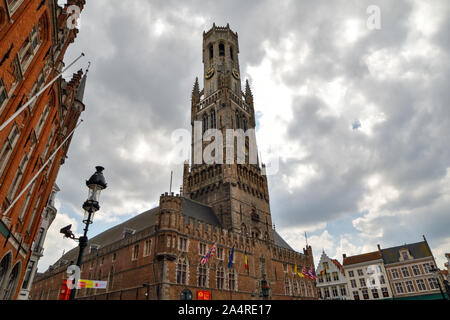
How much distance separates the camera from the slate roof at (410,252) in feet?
180

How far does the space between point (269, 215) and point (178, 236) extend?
75.0ft

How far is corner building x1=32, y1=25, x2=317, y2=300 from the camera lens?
30.6 metres

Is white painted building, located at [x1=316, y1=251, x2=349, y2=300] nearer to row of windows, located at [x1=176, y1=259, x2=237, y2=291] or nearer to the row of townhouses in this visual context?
the row of townhouses

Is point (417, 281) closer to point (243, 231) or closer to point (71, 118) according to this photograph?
point (243, 231)

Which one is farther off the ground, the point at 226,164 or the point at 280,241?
the point at 226,164

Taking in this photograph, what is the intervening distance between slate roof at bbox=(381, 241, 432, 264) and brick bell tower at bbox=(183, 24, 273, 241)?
99.0 feet

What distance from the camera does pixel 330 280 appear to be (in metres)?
61.7

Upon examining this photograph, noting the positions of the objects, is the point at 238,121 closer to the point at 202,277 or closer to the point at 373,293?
the point at 202,277

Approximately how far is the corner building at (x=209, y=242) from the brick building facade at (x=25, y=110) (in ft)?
47.4

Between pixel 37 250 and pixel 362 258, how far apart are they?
62294mm

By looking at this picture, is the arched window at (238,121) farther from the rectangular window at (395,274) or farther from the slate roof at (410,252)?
the rectangular window at (395,274)

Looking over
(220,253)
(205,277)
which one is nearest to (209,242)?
(220,253)

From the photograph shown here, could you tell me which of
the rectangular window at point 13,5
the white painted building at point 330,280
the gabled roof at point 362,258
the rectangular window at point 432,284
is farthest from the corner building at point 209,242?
the rectangular window at point 13,5

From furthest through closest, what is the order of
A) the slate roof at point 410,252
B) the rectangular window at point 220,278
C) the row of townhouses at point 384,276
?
the slate roof at point 410,252, the row of townhouses at point 384,276, the rectangular window at point 220,278
